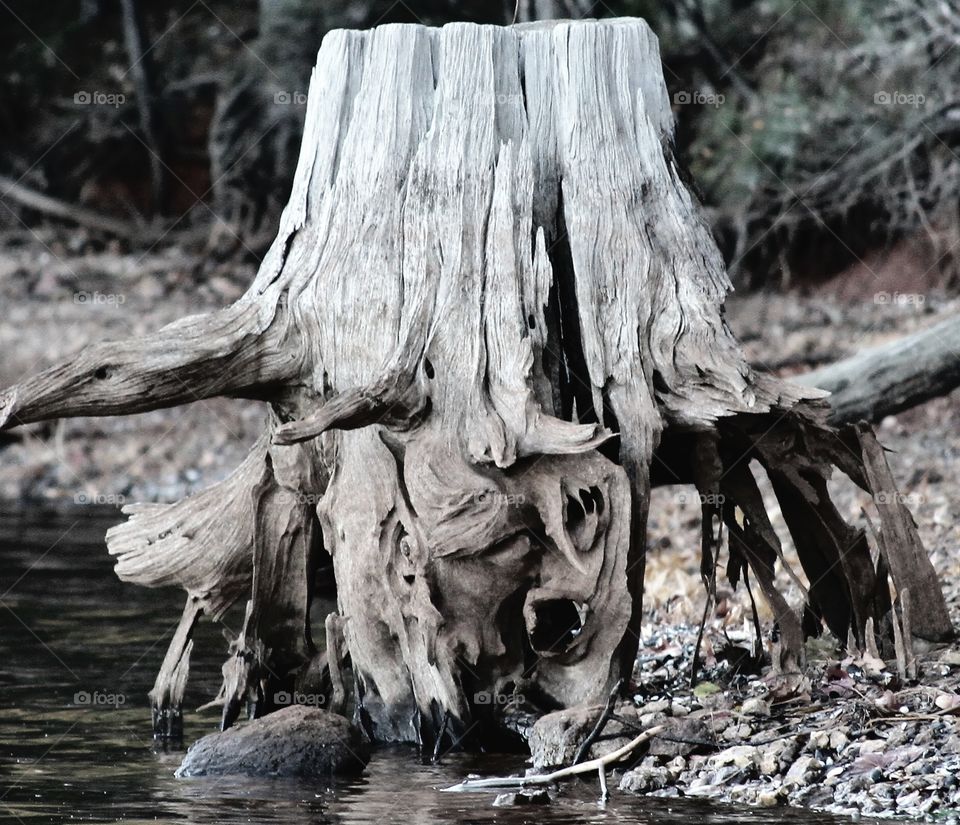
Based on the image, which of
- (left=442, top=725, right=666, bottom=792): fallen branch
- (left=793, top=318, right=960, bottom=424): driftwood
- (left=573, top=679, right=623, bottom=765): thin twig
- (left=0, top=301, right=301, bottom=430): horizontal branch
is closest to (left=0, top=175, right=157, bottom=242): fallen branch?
(left=793, top=318, right=960, bottom=424): driftwood

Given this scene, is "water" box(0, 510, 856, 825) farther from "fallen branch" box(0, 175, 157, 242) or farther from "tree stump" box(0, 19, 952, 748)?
"fallen branch" box(0, 175, 157, 242)

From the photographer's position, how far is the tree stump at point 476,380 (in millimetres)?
6113

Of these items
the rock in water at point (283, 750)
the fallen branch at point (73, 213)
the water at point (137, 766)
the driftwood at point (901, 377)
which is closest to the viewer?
the water at point (137, 766)

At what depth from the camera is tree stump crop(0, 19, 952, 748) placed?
20.1 ft

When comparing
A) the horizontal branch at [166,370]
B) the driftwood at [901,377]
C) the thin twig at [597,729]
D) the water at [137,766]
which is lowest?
the water at [137,766]

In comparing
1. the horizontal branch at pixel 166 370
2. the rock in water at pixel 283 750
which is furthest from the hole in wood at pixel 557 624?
the horizontal branch at pixel 166 370

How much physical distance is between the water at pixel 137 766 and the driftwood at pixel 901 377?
175 inches

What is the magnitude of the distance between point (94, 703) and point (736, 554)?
3023 millimetres

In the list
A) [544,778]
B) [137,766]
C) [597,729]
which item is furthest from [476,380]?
[137,766]

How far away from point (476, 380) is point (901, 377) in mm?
5509

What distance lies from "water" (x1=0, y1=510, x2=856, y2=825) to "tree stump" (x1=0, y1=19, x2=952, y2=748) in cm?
59

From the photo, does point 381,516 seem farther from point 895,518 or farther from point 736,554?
point 895,518

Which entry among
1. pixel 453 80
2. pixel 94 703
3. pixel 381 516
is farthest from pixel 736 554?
pixel 94 703

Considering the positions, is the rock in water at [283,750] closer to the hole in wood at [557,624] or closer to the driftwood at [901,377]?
the hole in wood at [557,624]
